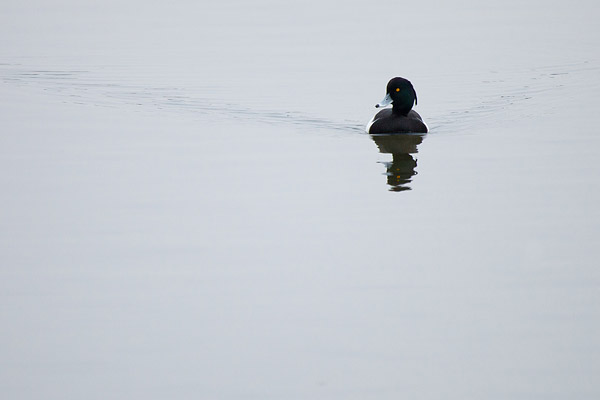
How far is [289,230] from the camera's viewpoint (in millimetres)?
8586

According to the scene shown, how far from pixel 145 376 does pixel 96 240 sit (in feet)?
9.09

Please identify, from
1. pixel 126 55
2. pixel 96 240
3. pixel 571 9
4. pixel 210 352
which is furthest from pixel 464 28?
pixel 210 352

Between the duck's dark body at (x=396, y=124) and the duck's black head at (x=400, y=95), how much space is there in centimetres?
17

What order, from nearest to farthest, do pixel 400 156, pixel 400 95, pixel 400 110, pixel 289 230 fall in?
pixel 289 230, pixel 400 156, pixel 400 95, pixel 400 110

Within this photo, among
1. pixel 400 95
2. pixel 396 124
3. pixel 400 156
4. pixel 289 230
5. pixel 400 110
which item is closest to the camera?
pixel 289 230

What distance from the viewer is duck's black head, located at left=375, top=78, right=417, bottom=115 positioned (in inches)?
555

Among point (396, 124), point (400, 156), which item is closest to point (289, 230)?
point (400, 156)

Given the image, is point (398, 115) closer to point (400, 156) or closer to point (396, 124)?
point (396, 124)

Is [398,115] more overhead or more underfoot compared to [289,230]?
more overhead

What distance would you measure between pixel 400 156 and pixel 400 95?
198 cm

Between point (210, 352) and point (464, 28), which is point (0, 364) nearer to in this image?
point (210, 352)

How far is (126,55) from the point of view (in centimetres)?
2038

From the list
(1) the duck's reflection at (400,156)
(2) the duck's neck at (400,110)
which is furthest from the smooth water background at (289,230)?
(2) the duck's neck at (400,110)

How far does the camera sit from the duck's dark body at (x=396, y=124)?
13.8 meters
